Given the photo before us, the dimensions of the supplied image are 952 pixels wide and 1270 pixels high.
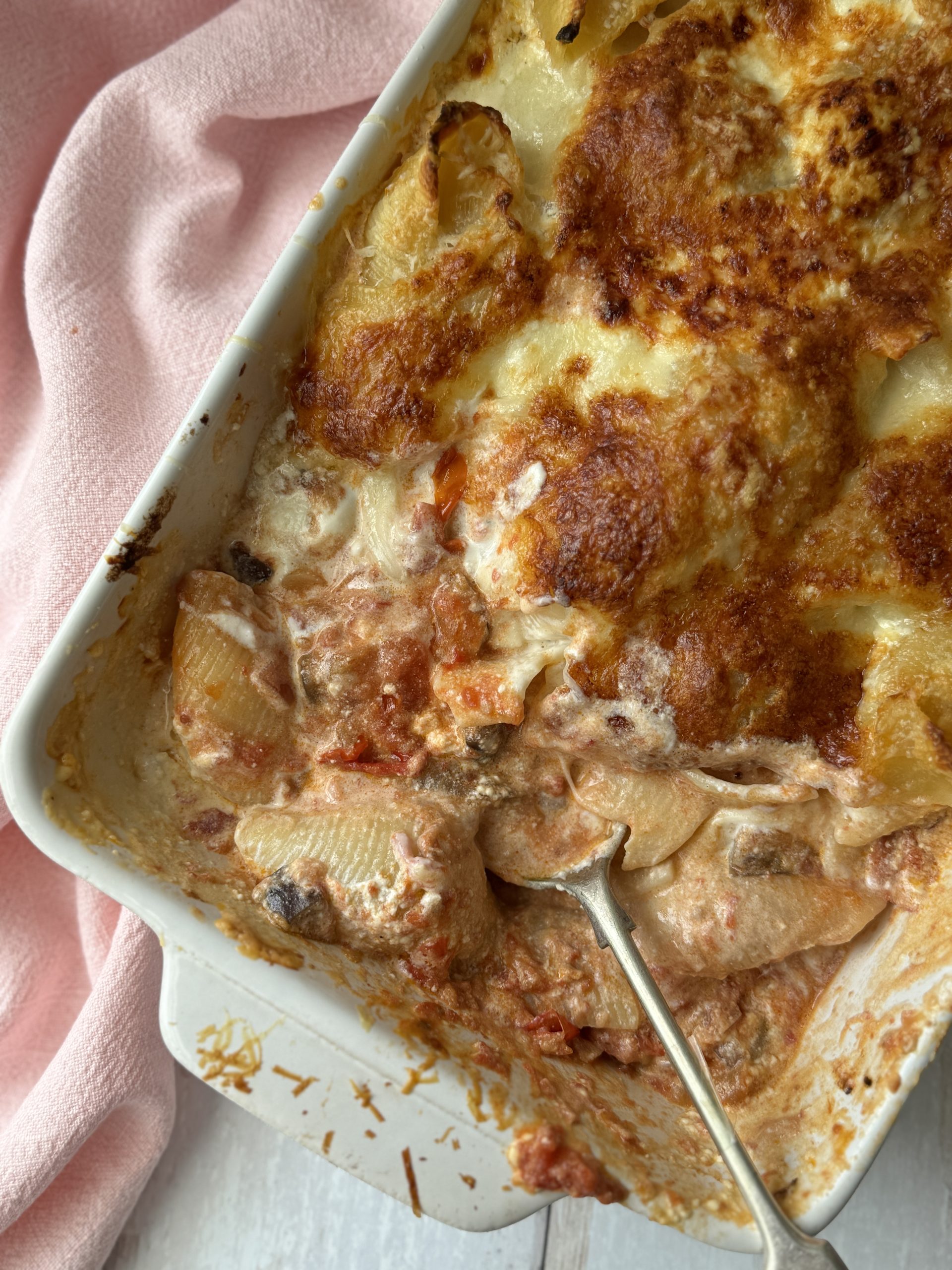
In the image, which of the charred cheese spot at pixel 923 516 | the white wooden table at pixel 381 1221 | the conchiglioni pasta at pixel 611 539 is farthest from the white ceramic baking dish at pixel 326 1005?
the white wooden table at pixel 381 1221

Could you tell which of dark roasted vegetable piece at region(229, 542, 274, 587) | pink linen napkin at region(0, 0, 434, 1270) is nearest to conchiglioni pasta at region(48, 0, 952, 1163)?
dark roasted vegetable piece at region(229, 542, 274, 587)

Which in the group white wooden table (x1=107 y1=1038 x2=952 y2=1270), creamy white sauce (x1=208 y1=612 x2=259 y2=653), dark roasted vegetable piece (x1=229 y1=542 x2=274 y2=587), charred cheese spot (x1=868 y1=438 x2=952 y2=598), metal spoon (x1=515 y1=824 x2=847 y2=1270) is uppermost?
dark roasted vegetable piece (x1=229 y1=542 x2=274 y2=587)

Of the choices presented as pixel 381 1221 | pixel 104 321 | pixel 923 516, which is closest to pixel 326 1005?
pixel 381 1221

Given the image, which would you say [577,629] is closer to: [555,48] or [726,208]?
[726,208]

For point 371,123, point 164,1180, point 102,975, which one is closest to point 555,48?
point 371,123

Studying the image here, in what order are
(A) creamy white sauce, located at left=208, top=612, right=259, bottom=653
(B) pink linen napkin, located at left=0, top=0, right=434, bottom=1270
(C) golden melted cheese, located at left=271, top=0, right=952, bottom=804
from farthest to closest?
(B) pink linen napkin, located at left=0, top=0, right=434, bottom=1270 < (A) creamy white sauce, located at left=208, top=612, right=259, bottom=653 < (C) golden melted cheese, located at left=271, top=0, right=952, bottom=804

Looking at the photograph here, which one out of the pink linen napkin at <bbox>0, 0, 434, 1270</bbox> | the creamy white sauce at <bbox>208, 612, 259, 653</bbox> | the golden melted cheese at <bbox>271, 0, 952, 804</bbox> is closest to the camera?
the golden melted cheese at <bbox>271, 0, 952, 804</bbox>

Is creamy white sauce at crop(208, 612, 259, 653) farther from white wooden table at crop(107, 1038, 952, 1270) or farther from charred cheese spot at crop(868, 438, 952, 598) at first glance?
white wooden table at crop(107, 1038, 952, 1270)
